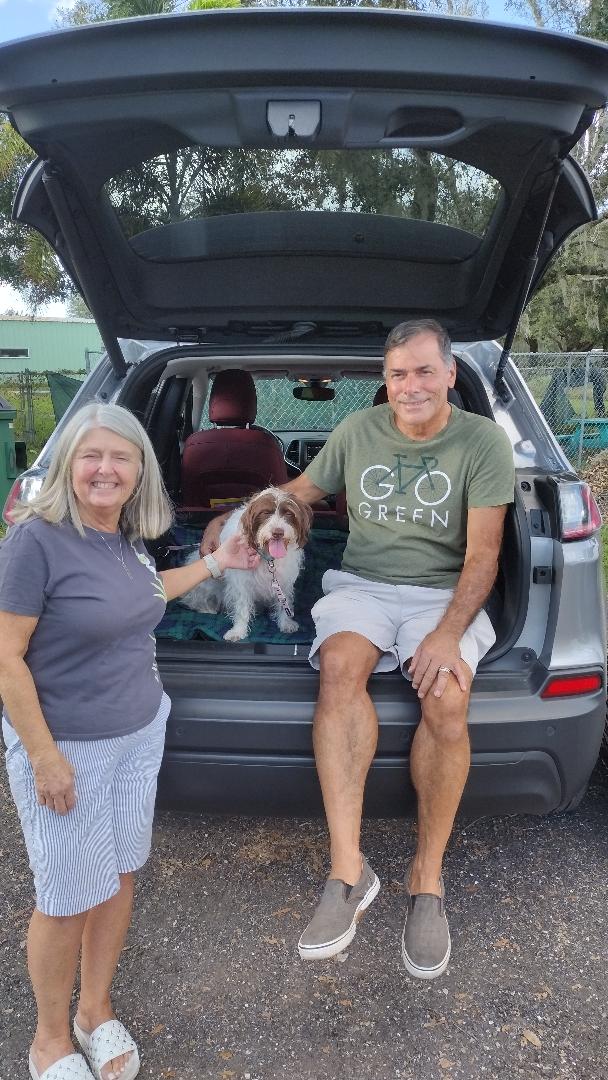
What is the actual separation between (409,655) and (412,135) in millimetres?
1612

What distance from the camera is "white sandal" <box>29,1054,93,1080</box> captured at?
203cm

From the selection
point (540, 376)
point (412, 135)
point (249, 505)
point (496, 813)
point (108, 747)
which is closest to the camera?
point (108, 747)

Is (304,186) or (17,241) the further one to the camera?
(17,241)

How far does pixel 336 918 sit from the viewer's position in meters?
2.35

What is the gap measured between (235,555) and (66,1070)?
1607 millimetres

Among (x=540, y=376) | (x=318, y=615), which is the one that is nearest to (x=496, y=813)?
(x=318, y=615)

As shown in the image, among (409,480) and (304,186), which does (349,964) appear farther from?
(304,186)

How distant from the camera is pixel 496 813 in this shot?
2.64 metres

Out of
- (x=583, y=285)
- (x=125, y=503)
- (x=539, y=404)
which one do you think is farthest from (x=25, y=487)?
(x=583, y=285)

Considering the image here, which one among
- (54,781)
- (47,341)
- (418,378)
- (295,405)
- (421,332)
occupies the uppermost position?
(47,341)

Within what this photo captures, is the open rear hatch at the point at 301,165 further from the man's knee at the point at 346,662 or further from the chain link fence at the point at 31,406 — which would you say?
the chain link fence at the point at 31,406

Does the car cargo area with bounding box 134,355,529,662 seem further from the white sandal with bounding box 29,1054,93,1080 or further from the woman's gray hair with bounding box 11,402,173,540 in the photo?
the white sandal with bounding box 29,1054,93,1080

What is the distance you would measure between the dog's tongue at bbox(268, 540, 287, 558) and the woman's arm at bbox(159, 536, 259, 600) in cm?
32

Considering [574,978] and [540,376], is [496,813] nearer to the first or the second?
[574,978]
